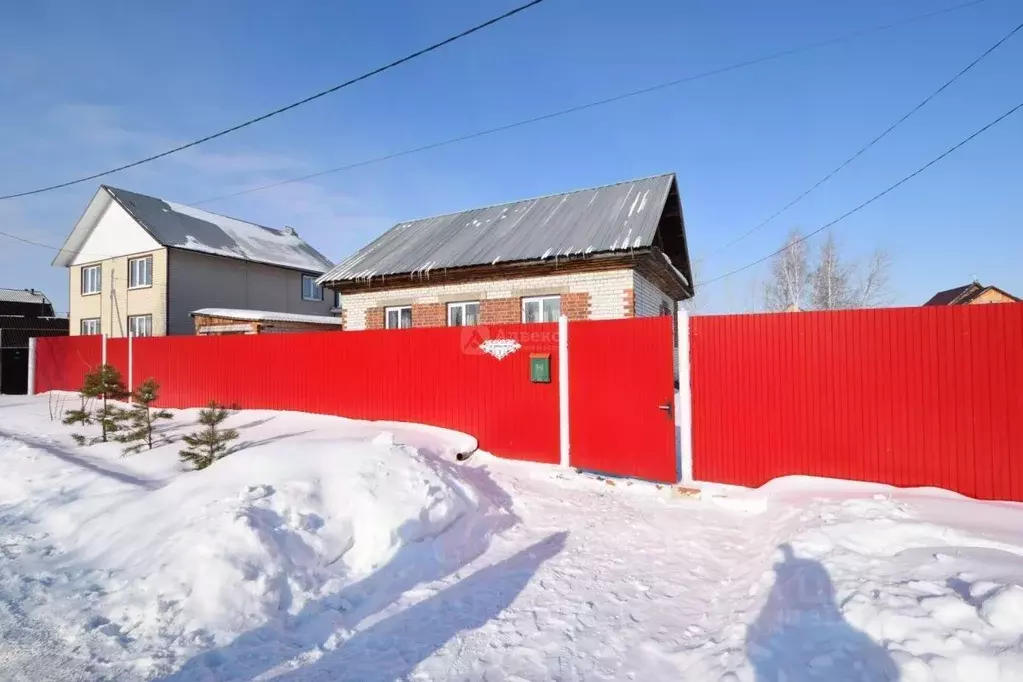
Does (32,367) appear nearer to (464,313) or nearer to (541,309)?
(464,313)

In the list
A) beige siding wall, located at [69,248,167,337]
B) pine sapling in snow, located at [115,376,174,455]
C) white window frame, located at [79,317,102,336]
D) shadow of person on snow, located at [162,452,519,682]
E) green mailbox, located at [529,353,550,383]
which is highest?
beige siding wall, located at [69,248,167,337]

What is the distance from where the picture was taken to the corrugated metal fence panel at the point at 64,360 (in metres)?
13.3

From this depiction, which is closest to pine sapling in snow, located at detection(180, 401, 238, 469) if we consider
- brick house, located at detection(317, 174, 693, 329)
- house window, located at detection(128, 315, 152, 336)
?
brick house, located at detection(317, 174, 693, 329)

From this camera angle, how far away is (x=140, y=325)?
67.2 ft

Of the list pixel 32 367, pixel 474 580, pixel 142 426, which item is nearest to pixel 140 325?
pixel 32 367

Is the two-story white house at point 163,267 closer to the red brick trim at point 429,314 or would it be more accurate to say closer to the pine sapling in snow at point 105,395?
the pine sapling in snow at point 105,395

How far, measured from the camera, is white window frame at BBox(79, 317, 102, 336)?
72.3ft

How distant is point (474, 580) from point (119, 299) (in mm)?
24615

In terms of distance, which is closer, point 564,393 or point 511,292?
point 564,393

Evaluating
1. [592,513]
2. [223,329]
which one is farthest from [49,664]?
[223,329]

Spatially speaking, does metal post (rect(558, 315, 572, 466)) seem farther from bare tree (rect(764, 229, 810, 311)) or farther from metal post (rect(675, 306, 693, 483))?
bare tree (rect(764, 229, 810, 311))

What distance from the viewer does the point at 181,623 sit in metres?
2.92

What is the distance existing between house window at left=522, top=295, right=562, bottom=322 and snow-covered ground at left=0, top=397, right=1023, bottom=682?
547 cm

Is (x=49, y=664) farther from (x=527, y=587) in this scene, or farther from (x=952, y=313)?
(x=952, y=313)
